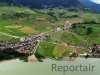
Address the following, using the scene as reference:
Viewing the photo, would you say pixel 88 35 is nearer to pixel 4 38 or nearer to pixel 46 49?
pixel 4 38

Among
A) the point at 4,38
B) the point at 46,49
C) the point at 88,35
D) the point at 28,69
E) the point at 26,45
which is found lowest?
the point at 88,35

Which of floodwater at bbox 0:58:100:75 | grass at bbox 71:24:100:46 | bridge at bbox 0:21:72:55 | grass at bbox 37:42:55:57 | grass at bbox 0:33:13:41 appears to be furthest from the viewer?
grass at bbox 71:24:100:46

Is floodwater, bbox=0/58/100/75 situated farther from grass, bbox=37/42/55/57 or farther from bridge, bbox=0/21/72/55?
bridge, bbox=0/21/72/55

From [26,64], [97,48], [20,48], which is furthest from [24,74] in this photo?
[97,48]

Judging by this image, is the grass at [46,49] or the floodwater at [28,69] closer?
the floodwater at [28,69]

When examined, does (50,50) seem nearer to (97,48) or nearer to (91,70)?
(97,48)

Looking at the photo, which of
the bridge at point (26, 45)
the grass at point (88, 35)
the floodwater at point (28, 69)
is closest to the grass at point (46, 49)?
the bridge at point (26, 45)

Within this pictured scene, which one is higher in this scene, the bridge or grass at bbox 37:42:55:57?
grass at bbox 37:42:55:57

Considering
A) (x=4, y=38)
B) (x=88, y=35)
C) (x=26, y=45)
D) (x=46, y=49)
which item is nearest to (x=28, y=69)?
(x=46, y=49)

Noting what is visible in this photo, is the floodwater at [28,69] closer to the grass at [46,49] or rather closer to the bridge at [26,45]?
the grass at [46,49]

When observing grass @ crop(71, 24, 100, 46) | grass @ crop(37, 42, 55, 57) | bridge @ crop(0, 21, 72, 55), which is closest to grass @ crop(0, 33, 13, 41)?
bridge @ crop(0, 21, 72, 55)

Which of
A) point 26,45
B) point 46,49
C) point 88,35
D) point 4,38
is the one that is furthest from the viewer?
point 88,35
